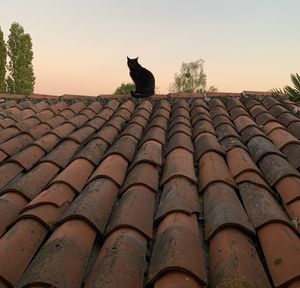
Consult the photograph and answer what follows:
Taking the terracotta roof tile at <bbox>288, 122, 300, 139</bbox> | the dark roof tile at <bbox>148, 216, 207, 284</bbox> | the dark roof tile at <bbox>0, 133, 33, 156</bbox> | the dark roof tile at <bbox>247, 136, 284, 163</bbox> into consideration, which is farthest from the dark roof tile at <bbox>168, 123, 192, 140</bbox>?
the dark roof tile at <bbox>148, 216, 207, 284</bbox>

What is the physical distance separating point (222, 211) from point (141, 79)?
4873 millimetres

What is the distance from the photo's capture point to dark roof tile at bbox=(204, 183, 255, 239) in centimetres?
189

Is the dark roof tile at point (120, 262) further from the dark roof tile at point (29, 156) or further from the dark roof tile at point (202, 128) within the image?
the dark roof tile at point (202, 128)

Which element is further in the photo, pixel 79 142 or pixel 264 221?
pixel 79 142

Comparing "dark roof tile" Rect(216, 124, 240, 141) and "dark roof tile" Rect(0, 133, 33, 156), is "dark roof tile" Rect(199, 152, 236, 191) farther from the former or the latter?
"dark roof tile" Rect(0, 133, 33, 156)

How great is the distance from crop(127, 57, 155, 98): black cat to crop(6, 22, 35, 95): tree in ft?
81.1

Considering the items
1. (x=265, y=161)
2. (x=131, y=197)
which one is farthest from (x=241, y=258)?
(x=265, y=161)

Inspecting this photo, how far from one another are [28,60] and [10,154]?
28901 millimetres

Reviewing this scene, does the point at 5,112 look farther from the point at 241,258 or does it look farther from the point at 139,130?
the point at 241,258

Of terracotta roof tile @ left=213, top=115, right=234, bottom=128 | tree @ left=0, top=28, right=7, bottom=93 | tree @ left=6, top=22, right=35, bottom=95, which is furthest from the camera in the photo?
tree @ left=6, top=22, right=35, bottom=95

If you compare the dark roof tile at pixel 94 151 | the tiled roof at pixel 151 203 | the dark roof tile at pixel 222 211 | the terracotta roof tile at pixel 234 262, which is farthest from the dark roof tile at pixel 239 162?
the dark roof tile at pixel 94 151

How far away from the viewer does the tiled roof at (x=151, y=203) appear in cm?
160

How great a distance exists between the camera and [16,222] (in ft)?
6.85

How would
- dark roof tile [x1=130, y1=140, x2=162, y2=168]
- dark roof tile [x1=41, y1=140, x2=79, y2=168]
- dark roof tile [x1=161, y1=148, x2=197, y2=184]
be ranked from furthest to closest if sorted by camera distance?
dark roof tile [x1=41, y1=140, x2=79, y2=168] → dark roof tile [x1=130, y1=140, x2=162, y2=168] → dark roof tile [x1=161, y1=148, x2=197, y2=184]
